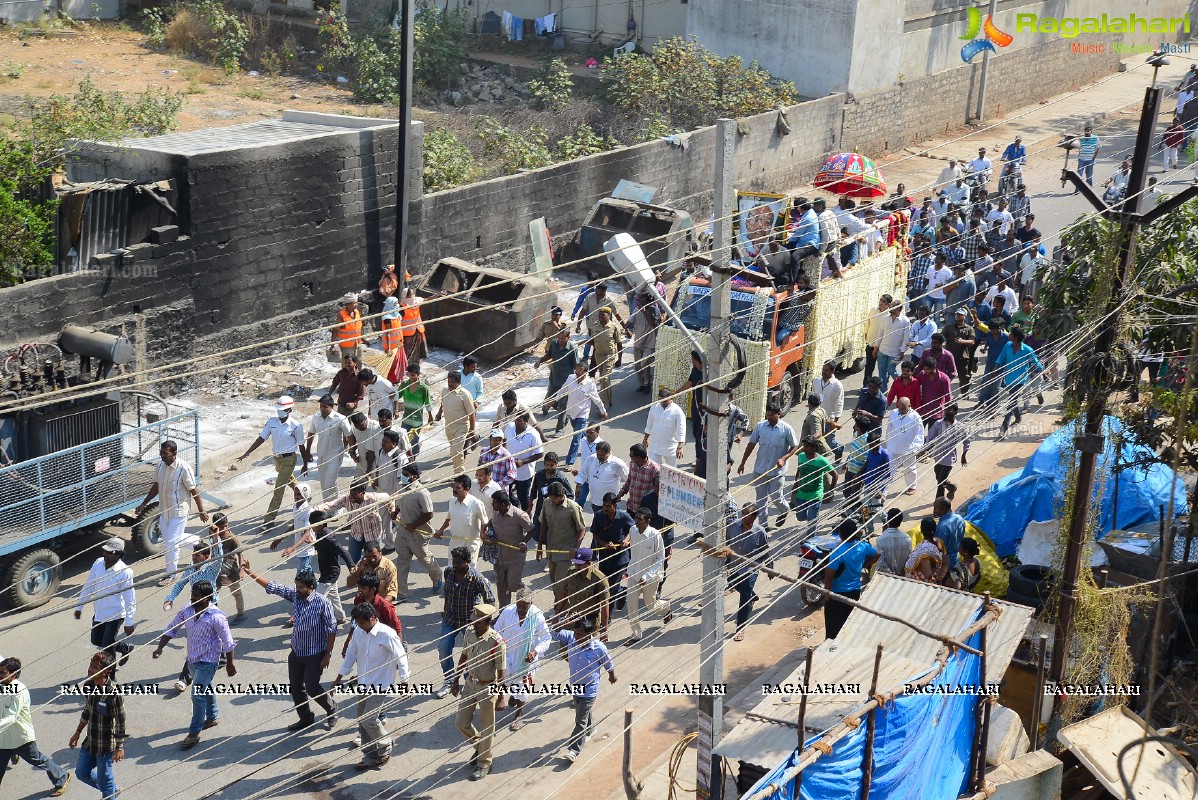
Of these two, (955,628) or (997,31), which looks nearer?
(955,628)

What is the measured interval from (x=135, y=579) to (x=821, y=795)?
7.55 metres

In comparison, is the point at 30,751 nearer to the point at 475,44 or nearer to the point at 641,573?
the point at 641,573

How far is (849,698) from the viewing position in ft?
28.0

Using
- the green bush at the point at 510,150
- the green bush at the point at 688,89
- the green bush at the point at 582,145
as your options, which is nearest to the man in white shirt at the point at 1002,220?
the green bush at the point at 688,89

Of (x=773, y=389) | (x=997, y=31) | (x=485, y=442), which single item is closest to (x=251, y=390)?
(x=485, y=442)

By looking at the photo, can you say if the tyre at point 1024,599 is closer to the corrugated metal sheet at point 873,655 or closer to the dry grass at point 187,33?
the corrugated metal sheet at point 873,655

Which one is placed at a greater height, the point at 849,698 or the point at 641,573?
the point at 849,698

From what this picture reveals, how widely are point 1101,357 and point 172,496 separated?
8.13m

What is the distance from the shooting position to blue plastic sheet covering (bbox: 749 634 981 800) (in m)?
8.09

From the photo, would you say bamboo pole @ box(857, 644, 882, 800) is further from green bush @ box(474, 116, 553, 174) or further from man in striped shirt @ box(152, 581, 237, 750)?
green bush @ box(474, 116, 553, 174)

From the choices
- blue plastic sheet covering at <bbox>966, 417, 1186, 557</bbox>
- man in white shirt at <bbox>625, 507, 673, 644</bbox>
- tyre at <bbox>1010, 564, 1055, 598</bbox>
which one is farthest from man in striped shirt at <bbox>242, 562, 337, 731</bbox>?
blue plastic sheet covering at <bbox>966, 417, 1186, 557</bbox>

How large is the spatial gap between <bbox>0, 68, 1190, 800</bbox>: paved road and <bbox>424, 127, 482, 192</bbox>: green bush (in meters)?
9.89

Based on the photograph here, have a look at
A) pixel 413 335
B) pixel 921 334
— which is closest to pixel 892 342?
pixel 921 334

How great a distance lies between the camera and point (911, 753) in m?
8.71
